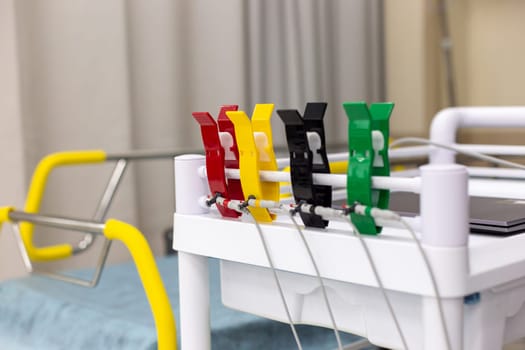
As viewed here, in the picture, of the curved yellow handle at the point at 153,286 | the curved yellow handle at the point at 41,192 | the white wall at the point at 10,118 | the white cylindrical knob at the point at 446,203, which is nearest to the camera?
the white cylindrical knob at the point at 446,203

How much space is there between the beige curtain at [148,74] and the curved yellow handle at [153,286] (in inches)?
31.2

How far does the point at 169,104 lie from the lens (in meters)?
1.88

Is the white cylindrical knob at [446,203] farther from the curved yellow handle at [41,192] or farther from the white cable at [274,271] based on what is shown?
the curved yellow handle at [41,192]

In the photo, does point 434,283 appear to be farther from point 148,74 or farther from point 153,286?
point 148,74

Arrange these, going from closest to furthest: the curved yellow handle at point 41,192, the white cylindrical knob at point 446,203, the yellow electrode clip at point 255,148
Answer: the white cylindrical knob at point 446,203
the yellow electrode clip at point 255,148
the curved yellow handle at point 41,192

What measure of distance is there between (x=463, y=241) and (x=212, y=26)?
4.98 feet

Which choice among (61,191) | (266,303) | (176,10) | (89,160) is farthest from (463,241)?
(176,10)

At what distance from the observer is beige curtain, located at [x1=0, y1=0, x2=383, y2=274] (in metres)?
1.66

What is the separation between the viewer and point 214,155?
723 mm

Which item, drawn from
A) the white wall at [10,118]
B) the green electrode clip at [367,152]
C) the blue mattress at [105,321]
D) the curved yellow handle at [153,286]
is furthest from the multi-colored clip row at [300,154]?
the white wall at [10,118]

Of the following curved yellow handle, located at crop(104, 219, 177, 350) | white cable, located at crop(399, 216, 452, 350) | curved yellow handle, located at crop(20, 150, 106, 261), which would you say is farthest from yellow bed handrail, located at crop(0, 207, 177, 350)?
white cable, located at crop(399, 216, 452, 350)

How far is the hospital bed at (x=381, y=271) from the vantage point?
1.82 ft

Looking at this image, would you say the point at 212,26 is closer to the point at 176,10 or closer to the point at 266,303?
the point at 176,10

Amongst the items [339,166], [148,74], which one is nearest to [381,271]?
[339,166]
